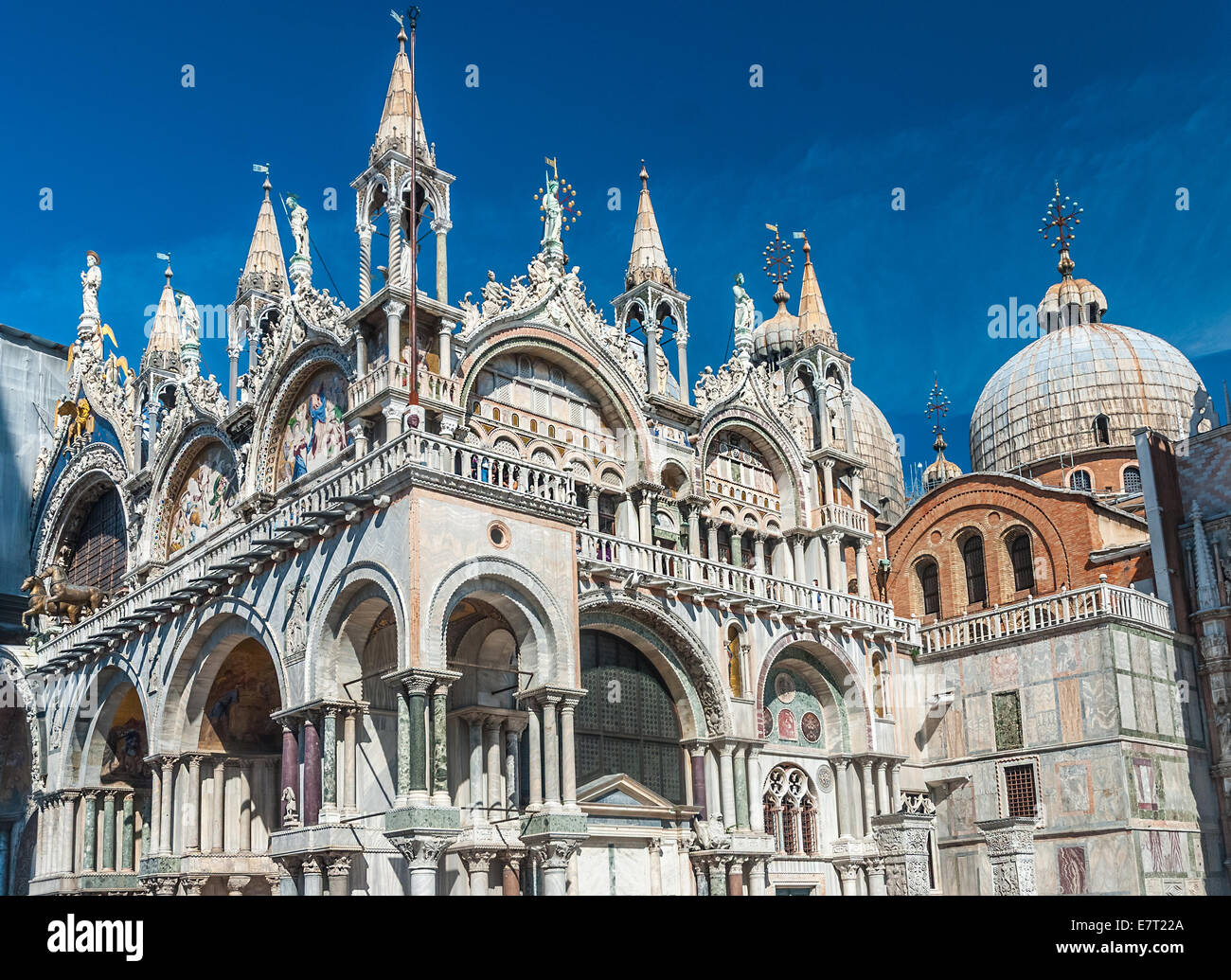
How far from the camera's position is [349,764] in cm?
2250

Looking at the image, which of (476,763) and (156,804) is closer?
(476,763)

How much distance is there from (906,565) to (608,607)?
50.5 ft

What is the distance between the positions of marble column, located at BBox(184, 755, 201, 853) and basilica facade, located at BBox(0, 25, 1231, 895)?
0.16 feet

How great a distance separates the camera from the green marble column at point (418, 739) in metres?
20.5

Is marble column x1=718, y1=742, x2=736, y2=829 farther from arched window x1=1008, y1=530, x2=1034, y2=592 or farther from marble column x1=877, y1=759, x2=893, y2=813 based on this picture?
arched window x1=1008, y1=530, x2=1034, y2=592

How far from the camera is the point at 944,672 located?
32375 millimetres

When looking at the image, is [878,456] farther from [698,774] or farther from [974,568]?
[698,774]

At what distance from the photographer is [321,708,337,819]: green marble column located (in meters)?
→ 22.1

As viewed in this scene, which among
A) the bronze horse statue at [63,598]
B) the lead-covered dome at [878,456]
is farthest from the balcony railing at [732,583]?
the lead-covered dome at [878,456]

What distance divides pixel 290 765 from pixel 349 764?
1.41 meters

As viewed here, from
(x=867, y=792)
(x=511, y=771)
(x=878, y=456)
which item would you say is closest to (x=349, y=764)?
(x=511, y=771)

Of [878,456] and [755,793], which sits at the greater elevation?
[878,456]

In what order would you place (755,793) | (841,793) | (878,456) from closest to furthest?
(755,793)
(841,793)
(878,456)

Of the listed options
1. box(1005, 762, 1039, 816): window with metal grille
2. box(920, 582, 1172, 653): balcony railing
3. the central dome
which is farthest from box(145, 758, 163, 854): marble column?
the central dome
